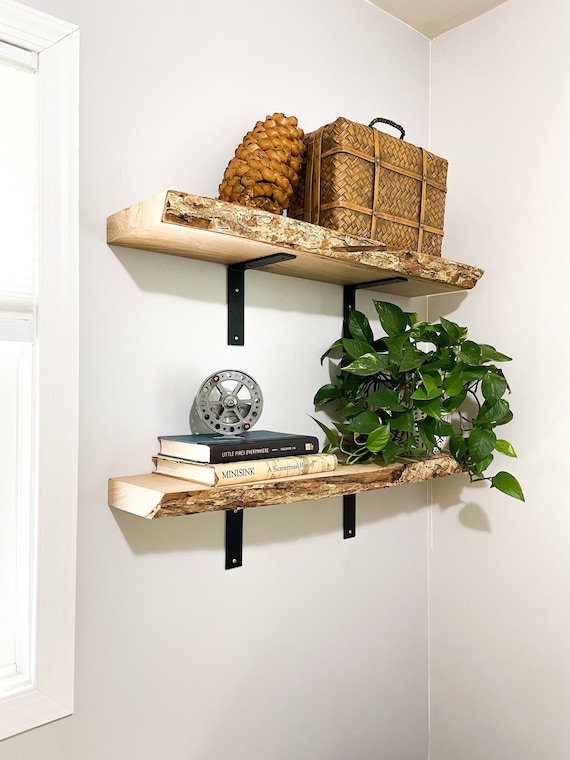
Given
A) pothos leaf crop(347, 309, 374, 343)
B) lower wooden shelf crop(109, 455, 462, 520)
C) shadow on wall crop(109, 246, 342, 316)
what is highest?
shadow on wall crop(109, 246, 342, 316)

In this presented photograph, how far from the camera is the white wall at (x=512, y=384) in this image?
1541mm

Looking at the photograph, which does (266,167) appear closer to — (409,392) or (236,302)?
(236,302)

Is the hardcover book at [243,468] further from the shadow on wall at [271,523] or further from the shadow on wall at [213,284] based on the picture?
the shadow on wall at [213,284]

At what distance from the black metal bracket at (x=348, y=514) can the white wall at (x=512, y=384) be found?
0.33 metres

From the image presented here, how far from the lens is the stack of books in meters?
1.08

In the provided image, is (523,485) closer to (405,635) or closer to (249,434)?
(405,635)

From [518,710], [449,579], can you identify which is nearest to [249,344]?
[449,579]

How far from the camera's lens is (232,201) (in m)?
1.20

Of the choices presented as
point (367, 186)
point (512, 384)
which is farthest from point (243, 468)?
point (512, 384)

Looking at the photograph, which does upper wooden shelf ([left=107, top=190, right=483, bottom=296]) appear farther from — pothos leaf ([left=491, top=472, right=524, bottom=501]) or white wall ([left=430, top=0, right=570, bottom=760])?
pothos leaf ([left=491, top=472, right=524, bottom=501])

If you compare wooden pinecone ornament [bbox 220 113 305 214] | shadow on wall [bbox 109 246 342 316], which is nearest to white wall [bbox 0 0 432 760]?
shadow on wall [bbox 109 246 342 316]

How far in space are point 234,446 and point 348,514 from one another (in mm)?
572

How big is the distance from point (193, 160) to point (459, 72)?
35.8 inches

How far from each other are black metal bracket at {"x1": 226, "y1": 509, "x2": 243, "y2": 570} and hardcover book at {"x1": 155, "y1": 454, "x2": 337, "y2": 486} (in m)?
0.21
